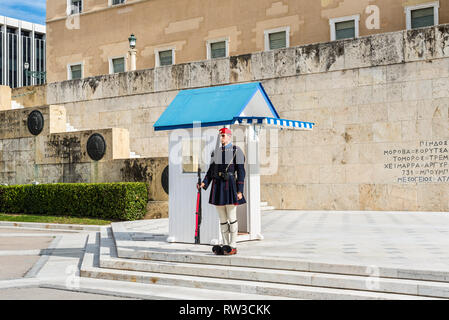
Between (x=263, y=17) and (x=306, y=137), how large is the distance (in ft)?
39.1

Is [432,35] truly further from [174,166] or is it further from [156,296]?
[156,296]

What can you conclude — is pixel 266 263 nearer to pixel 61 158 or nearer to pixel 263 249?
pixel 263 249

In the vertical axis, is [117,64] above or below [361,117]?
above

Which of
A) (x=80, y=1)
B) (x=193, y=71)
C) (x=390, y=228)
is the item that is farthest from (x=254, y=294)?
(x=80, y=1)

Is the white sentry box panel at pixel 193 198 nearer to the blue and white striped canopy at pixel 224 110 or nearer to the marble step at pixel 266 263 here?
the blue and white striped canopy at pixel 224 110

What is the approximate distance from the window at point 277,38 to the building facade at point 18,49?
77.5 m

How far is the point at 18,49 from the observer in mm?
101625

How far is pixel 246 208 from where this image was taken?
11.2 meters

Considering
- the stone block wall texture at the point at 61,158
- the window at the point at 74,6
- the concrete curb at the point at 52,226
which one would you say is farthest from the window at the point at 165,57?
the concrete curb at the point at 52,226

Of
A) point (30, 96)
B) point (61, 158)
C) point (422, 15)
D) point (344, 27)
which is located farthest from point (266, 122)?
point (30, 96)

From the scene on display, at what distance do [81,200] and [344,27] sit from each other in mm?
15809

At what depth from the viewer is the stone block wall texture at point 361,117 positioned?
56.5 feet

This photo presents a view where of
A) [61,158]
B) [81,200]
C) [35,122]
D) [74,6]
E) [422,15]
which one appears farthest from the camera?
[74,6]

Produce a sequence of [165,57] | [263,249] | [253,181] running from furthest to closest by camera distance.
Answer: [165,57], [253,181], [263,249]
